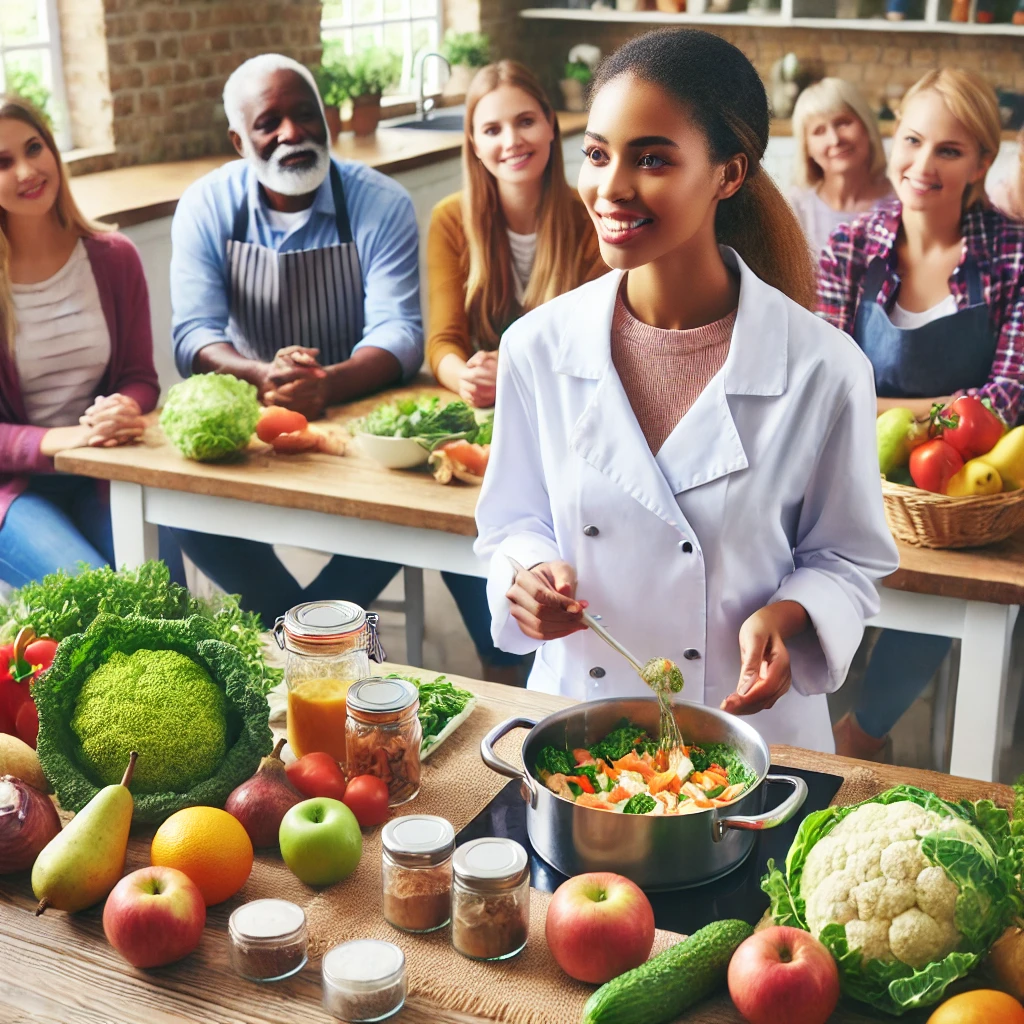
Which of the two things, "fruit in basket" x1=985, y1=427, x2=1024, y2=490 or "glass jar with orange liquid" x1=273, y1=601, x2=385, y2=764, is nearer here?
"glass jar with orange liquid" x1=273, y1=601, x2=385, y2=764

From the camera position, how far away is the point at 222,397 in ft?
9.10

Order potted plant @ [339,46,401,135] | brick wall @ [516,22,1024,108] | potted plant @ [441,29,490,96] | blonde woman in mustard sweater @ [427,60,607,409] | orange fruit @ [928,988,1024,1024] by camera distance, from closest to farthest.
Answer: orange fruit @ [928,988,1024,1024], blonde woman in mustard sweater @ [427,60,607,409], potted plant @ [339,46,401,135], brick wall @ [516,22,1024,108], potted plant @ [441,29,490,96]

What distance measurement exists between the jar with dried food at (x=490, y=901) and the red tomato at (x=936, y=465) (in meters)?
1.38

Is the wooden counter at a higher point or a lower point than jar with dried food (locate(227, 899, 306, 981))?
higher

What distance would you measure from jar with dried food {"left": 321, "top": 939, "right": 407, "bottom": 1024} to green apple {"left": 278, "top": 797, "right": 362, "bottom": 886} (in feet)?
0.54

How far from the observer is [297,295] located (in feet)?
11.4

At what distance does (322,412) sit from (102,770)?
5.82ft

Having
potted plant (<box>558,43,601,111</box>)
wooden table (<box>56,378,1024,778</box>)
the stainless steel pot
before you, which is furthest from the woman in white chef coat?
potted plant (<box>558,43,601,111</box>)

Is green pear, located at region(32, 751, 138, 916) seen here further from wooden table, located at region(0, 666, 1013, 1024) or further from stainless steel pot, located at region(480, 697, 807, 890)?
stainless steel pot, located at region(480, 697, 807, 890)

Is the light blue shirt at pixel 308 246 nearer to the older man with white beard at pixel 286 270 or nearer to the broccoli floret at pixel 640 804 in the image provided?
the older man with white beard at pixel 286 270

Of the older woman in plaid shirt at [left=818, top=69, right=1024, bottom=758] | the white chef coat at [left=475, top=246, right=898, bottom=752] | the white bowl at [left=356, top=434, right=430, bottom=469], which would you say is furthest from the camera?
the older woman in plaid shirt at [left=818, top=69, right=1024, bottom=758]

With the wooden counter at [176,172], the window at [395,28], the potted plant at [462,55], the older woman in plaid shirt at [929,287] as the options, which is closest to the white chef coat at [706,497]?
the older woman in plaid shirt at [929,287]

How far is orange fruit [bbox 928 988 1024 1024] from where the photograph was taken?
3.56 ft

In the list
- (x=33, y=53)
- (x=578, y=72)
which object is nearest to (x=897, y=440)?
(x=33, y=53)
